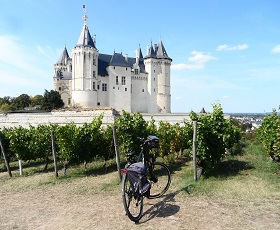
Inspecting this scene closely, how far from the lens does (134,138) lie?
29.9 ft

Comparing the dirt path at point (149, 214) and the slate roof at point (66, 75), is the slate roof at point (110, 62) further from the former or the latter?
the dirt path at point (149, 214)

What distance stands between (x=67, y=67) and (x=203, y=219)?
56.5 metres

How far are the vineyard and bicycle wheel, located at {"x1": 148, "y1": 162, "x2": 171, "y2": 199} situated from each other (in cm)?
119

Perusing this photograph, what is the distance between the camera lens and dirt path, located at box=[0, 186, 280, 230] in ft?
14.3

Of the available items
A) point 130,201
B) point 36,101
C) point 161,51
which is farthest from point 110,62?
point 130,201

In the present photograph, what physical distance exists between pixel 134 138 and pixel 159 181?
2.38 m

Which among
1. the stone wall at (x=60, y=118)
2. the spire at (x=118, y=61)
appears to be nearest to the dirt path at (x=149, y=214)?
the stone wall at (x=60, y=118)

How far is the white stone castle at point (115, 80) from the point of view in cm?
4472

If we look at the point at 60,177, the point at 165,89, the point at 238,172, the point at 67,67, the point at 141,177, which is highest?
the point at 67,67

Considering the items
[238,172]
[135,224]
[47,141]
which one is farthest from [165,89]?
[135,224]

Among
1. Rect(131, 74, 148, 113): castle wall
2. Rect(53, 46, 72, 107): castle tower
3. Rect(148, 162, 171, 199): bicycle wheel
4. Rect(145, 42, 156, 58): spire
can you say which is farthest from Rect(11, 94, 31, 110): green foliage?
Rect(148, 162, 171, 199): bicycle wheel

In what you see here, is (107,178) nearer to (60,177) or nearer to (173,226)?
(60,177)

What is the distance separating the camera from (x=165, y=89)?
5141 cm

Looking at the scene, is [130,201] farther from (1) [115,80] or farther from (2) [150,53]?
(2) [150,53]
